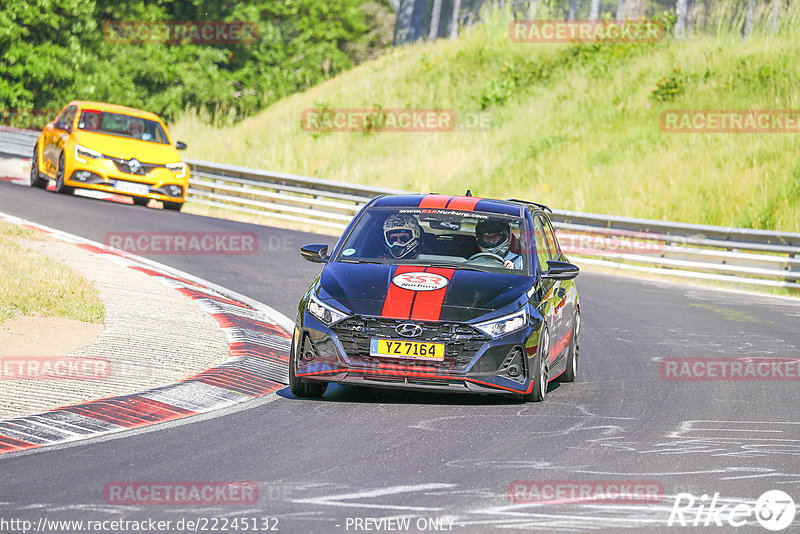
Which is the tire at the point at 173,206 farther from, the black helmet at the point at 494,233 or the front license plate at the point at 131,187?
the black helmet at the point at 494,233

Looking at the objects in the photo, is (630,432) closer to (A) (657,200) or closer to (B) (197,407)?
(B) (197,407)

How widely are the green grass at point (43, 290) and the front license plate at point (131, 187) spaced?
8856 mm

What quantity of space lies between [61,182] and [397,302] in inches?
642

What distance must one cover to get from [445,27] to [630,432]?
116ft

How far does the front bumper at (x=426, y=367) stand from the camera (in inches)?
336

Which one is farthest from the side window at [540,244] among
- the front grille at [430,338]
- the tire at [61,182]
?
the tire at [61,182]

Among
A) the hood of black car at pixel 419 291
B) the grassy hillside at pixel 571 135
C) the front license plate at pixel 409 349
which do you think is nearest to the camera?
the front license plate at pixel 409 349

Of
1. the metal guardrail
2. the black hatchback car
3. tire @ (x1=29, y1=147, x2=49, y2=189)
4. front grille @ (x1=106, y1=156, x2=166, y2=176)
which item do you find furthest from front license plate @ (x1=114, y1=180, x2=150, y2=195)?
the black hatchback car

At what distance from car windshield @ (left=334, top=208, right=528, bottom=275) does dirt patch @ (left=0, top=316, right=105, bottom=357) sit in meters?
2.37

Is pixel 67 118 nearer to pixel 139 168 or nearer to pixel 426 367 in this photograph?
pixel 139 168

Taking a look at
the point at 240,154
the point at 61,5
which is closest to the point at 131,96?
the point at 61,5

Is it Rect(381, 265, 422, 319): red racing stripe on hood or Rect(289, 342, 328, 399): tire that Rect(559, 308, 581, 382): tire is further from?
Rect(289, 342, 328, 399): tire

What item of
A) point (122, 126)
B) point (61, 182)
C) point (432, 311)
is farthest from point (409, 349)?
point (122, 126)

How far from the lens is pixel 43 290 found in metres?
11.8
